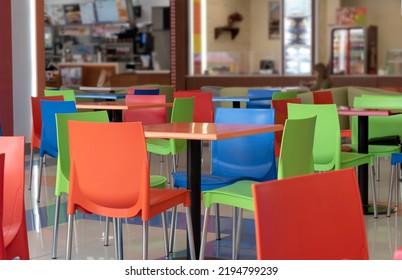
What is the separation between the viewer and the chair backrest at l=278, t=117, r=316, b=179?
3.89 metres

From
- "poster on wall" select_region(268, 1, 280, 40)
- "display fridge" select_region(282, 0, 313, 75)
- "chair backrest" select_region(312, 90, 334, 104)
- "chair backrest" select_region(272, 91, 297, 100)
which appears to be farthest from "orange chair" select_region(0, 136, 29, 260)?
"poster on wall" select_region(268, 1, 280, 40)

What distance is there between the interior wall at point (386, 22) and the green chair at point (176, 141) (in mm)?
10572

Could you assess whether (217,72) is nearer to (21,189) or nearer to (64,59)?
(64,59)

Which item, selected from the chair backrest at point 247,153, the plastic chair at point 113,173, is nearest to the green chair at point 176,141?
the chair backrest at point 247,153

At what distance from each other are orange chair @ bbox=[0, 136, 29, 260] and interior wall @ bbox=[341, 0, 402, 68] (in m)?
14.2

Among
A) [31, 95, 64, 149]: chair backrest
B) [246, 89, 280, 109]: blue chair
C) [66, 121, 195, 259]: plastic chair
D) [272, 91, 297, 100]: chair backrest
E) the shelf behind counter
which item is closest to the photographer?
[66, 121, 195, 259]: plastic chair

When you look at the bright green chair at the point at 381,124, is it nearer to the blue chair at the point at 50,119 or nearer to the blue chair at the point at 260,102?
the blue chair at the point at 260,102

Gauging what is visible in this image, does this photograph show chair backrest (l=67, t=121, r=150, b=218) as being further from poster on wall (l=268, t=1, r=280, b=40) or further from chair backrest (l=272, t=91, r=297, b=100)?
poster on wall (l=268, t=1, r=280, b=40)

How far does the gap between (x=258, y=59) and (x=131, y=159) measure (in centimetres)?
1213

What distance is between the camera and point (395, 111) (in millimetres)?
5918

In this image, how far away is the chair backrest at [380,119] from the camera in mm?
6562

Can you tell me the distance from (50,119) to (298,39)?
397 inches

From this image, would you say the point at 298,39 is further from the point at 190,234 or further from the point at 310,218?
the point at 310,218

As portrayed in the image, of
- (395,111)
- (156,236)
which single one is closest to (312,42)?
(395,111)
